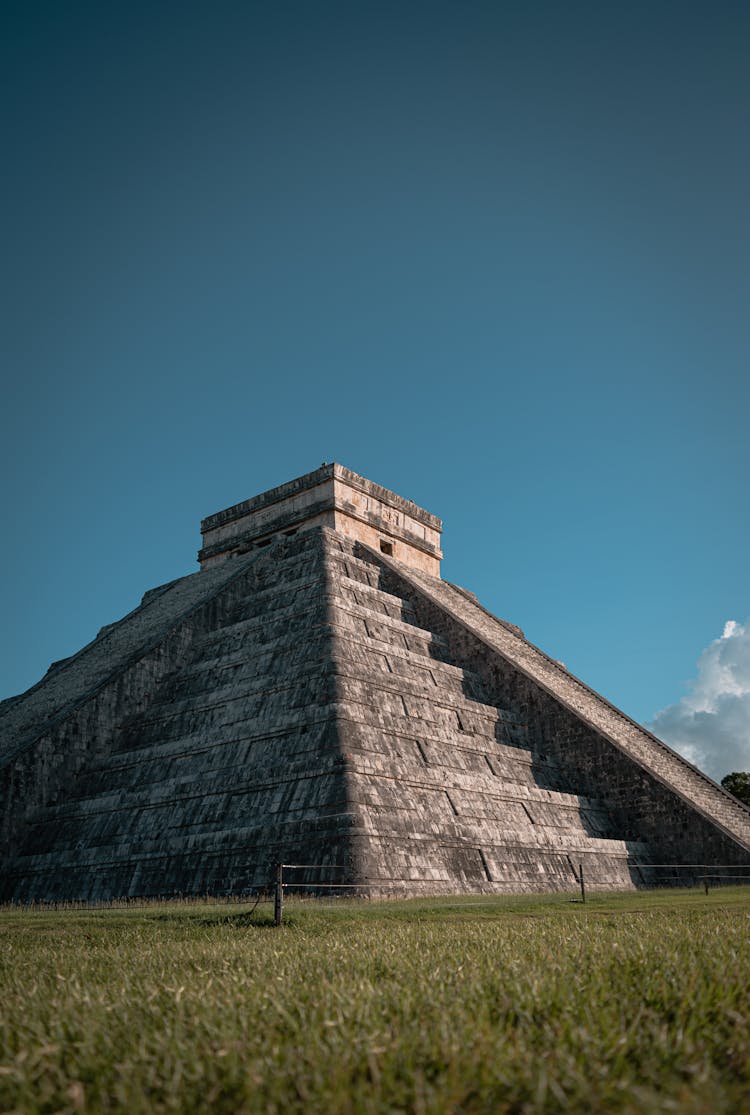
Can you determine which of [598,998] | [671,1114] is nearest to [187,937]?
[598,998]

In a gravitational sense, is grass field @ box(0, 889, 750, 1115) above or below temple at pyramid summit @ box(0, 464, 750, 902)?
below

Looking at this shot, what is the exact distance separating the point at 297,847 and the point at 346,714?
2.70m

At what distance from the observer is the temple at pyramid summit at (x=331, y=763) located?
45.8 feet

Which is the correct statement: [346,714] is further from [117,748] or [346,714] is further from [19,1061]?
[19,1061]

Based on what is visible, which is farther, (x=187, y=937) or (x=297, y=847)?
(x=297, y=847)

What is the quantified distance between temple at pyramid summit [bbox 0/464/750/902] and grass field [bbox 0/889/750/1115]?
7.25 meters

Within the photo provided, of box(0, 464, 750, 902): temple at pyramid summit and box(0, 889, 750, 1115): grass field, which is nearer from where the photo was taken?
box(0, 889, 750, 1115): grass field

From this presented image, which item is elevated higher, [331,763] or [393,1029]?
[331,763]

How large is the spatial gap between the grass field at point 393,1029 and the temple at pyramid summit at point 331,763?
285 inches

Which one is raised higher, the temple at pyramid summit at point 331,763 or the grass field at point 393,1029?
the temple at pyramid summit at point 331,763

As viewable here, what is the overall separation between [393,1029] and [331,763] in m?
11.3

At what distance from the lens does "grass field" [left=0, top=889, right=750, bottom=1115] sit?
2469 millimetres

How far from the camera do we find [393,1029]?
3027 millimetres

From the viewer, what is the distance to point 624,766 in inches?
754
